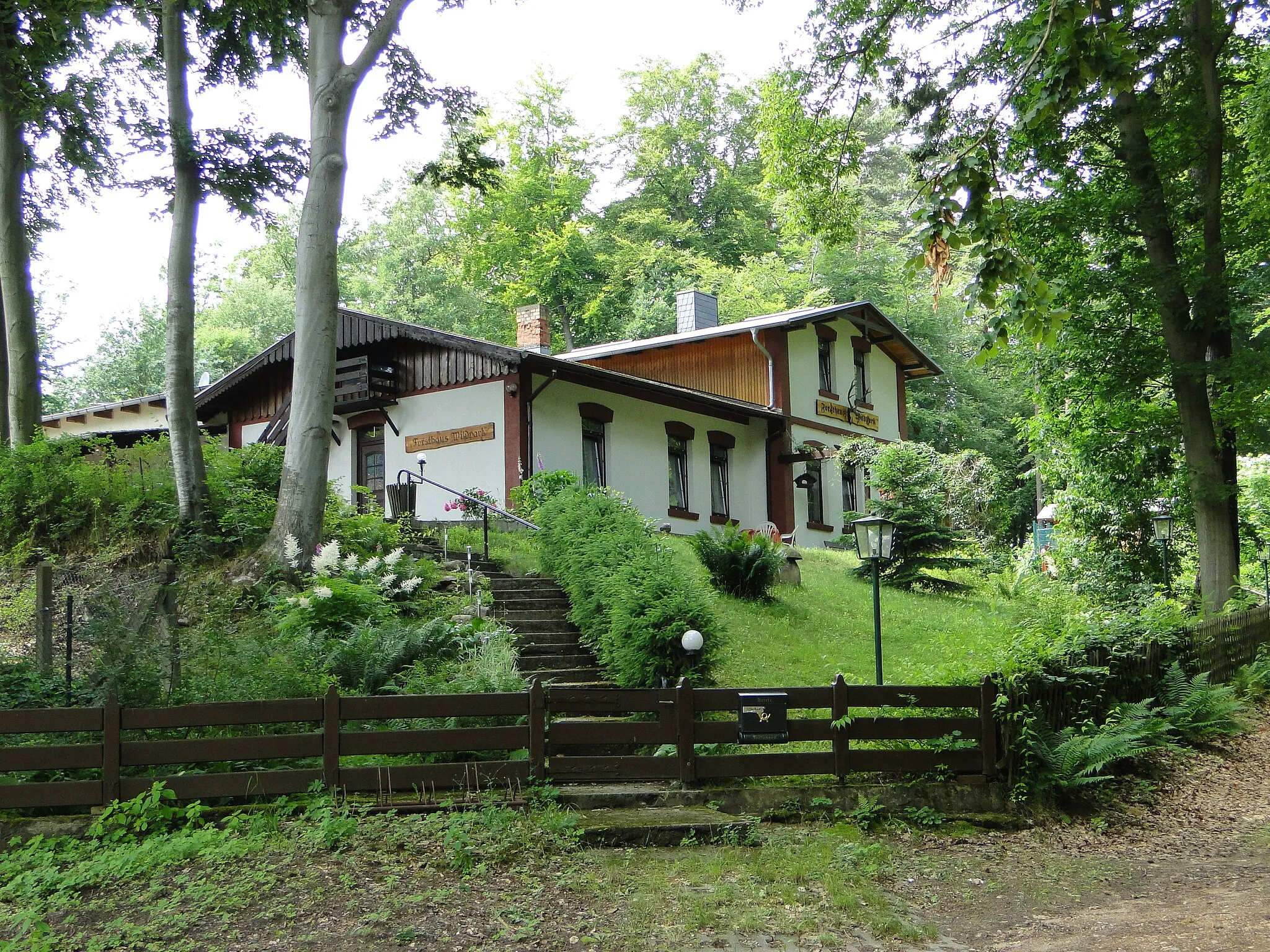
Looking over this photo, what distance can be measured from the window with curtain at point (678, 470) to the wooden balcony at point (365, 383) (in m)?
6.05

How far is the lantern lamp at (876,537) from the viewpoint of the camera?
439 inches

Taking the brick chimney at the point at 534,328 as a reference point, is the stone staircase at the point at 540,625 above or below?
below

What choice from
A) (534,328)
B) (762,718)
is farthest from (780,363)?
(762,718)

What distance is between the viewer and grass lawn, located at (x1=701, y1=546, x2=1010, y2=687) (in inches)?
413

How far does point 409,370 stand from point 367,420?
64.4 inches

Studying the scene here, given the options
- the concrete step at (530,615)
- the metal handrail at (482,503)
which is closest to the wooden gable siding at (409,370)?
the metal handrail at (482,503)

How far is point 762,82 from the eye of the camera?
16.8m

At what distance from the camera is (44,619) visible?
969 centimetres

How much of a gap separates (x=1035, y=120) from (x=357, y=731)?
6334 millimetres

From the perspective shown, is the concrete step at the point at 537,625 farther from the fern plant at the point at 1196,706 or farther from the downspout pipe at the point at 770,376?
the downspout pipe at the point at 770,376

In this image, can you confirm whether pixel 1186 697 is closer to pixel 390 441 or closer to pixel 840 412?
pixel 390 441

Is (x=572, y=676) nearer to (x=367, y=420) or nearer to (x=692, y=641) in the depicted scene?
(x=692, y=641)

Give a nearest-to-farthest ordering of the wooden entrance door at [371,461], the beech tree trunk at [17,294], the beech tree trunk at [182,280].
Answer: the beech tree trunk at [182,280] → the beech tree trunk at [17,294] → the wooden entrance door at [371,461]

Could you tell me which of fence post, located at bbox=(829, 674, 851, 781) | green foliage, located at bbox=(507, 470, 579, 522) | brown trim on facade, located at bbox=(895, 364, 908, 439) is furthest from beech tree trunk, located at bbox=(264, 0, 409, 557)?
brown trim on facade, located at bbox=(895, 364, 908, 439)
